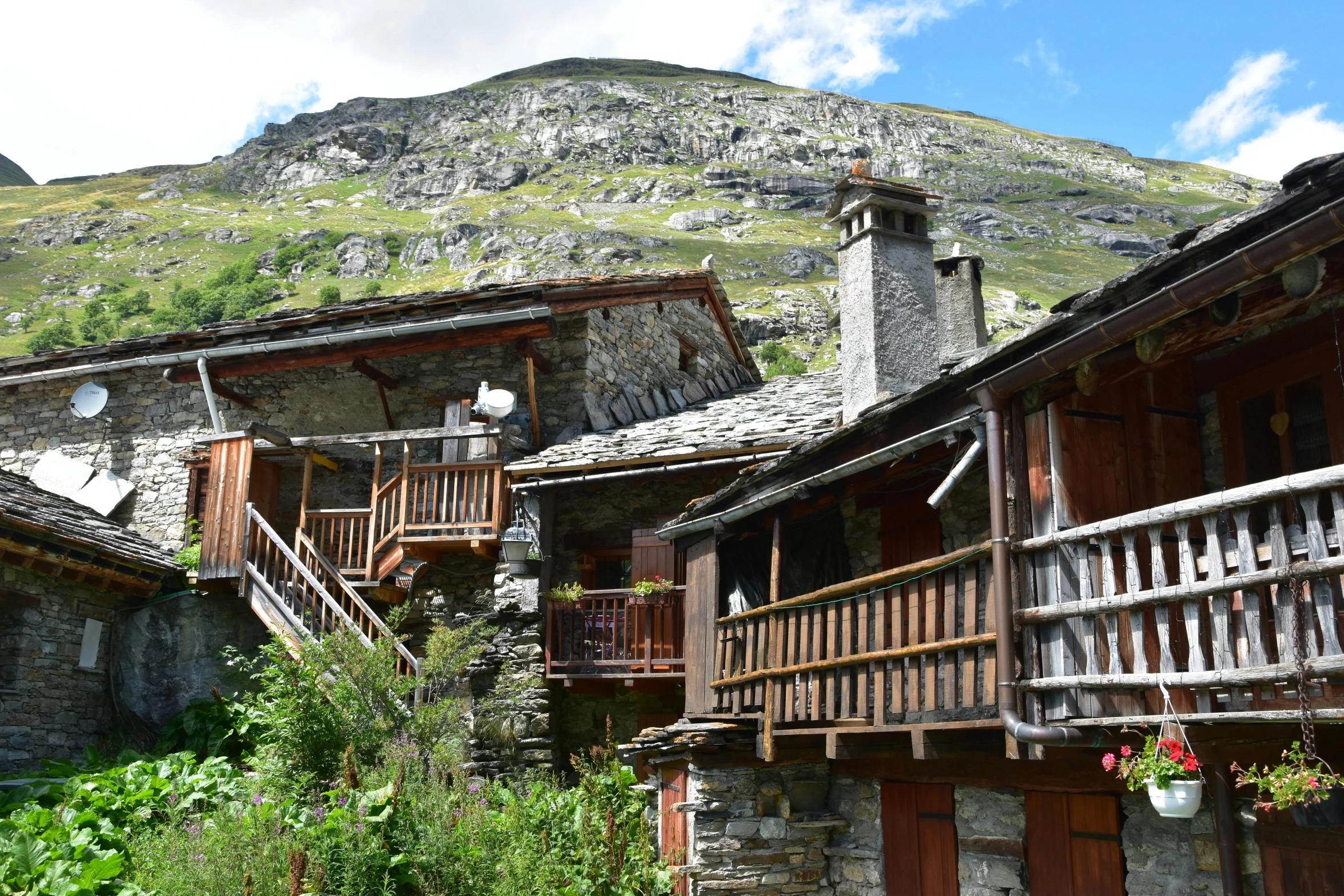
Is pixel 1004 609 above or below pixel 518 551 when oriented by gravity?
below

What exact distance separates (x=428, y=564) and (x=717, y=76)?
12614cm

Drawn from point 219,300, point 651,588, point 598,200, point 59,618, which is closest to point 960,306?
point 651,588

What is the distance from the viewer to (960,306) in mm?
12586

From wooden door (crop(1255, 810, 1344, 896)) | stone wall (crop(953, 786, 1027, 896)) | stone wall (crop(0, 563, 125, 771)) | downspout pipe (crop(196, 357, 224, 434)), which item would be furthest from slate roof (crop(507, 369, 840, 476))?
wooden door (crop(1255, 810, 1344, 896))

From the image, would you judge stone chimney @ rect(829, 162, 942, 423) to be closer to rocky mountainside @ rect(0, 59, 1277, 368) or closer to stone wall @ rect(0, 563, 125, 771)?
stone wall @ rect(0, 563, 125, 771)

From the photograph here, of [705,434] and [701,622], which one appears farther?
[705,434]

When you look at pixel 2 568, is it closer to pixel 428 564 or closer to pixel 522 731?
pixel 428 564

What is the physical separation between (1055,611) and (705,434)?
7.73 meters

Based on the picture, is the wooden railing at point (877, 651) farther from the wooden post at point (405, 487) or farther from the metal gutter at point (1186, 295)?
the wooden post at point (405, 487)

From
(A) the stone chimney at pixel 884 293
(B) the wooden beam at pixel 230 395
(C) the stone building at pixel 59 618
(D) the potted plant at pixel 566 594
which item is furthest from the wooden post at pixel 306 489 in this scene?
(A) the stone chimney at pixel 884 293

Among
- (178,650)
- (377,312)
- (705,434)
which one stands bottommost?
(178,650)

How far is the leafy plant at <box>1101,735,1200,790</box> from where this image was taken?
197 inches

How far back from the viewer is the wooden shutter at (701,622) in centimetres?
976

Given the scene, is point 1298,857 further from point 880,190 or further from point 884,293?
point 880,190
